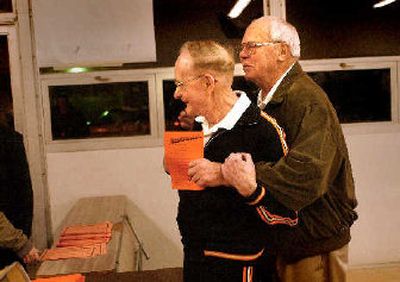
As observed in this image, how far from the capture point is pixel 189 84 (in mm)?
1706

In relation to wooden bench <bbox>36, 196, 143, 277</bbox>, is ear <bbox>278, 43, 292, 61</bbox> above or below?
above

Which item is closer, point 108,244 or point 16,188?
point 16,188

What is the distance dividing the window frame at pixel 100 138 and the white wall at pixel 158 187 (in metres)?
0.05

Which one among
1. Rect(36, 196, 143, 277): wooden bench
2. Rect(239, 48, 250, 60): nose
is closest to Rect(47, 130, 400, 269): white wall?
Rect(36, 196, 143, 277): wooden bench

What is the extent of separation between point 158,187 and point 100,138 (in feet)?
1.91

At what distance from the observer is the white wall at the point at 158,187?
4.02 m

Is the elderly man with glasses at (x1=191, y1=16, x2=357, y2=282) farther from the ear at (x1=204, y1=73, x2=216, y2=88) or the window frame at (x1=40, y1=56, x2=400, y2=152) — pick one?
the window frame at (x1=40, y1=56, x2=400, y2=152)

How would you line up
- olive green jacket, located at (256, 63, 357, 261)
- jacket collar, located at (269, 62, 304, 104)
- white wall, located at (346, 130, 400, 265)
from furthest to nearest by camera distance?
white wall, located at (346, 130, 400, 265)
jacket collar, located at (269, 62, 304, 104)
olive green jacket, located at (256, 63, 357, 261)

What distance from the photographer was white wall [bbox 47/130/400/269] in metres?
4.02

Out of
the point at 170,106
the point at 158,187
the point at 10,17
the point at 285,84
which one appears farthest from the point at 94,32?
the point at 285,84

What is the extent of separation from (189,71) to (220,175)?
1.16 ft

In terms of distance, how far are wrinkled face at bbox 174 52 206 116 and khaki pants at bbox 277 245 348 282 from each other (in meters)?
0.92

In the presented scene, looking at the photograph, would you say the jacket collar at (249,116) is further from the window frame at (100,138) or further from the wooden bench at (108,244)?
the window frame at (100,138)

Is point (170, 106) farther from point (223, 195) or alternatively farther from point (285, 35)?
point (223, 195)
